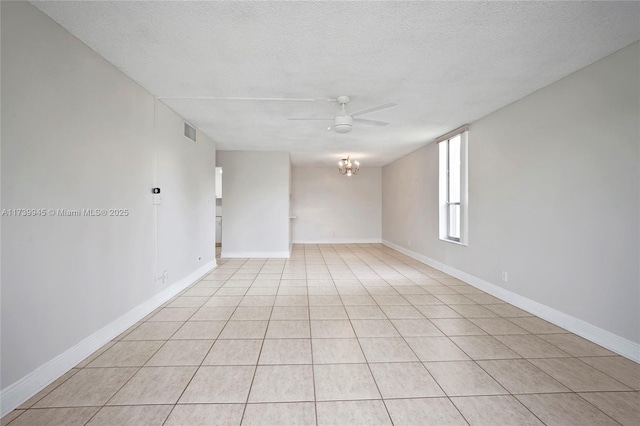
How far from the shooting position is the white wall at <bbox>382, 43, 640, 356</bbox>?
2.59 metres

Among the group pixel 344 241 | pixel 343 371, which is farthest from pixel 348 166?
pixel 343 371

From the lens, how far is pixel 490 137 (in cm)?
436

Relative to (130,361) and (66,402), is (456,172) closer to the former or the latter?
(130,361)

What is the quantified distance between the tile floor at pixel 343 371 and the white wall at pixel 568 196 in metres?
0.48

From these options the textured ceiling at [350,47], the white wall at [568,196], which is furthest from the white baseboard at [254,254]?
the white wall at [568,196]

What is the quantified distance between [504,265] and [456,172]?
2138 mm

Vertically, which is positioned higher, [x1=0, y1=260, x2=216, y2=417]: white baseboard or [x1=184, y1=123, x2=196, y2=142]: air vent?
[x1=184, y1=123, x2=196, y2=142]: air vent

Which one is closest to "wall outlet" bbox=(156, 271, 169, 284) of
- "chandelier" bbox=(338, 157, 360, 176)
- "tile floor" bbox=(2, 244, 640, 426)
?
"tile floor" bbox=(2, 244, 640, 426)

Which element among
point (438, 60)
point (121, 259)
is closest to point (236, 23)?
point (438, 60)

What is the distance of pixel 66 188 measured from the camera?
236 centimetres

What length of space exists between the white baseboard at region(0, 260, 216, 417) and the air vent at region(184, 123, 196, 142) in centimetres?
246

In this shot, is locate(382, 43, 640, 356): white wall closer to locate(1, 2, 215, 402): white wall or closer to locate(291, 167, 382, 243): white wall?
locate(1, 2, 215, 402): white wall

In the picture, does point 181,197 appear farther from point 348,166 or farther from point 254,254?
point 348,166

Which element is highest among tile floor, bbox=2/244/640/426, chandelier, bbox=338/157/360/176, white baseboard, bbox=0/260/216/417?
chandelier, bbox=338/157/360/176
